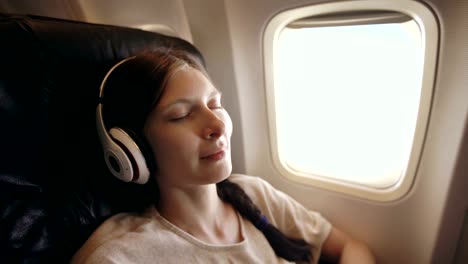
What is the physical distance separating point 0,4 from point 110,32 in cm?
77

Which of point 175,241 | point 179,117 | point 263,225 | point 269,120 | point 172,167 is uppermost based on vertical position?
point 179,117

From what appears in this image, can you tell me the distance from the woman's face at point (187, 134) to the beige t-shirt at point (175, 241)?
16 centimetres

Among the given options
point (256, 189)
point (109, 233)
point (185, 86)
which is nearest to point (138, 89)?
point (185, 86)

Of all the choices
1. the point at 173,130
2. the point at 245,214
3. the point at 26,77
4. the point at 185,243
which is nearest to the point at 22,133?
the point at 26,77

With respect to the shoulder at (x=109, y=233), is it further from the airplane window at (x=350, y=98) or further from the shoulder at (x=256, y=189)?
the airplane window at (x=350, y=98)

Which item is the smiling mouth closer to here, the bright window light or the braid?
the braid

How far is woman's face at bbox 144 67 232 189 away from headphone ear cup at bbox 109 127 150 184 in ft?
0.18

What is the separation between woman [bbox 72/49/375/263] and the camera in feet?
2.26

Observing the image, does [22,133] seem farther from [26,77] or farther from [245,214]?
[245,214]

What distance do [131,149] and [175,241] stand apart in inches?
11.8

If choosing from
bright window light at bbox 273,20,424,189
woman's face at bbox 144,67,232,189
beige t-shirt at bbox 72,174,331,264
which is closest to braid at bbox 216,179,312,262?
beige t-shirt at bbox 72,174,331,264

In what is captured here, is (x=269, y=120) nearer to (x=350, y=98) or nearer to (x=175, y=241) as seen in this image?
(x=350, y=98)

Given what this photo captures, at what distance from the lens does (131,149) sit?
0.66m

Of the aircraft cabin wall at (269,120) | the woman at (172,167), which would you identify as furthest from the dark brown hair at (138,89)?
the aircraft cabin wall at (269,120)
